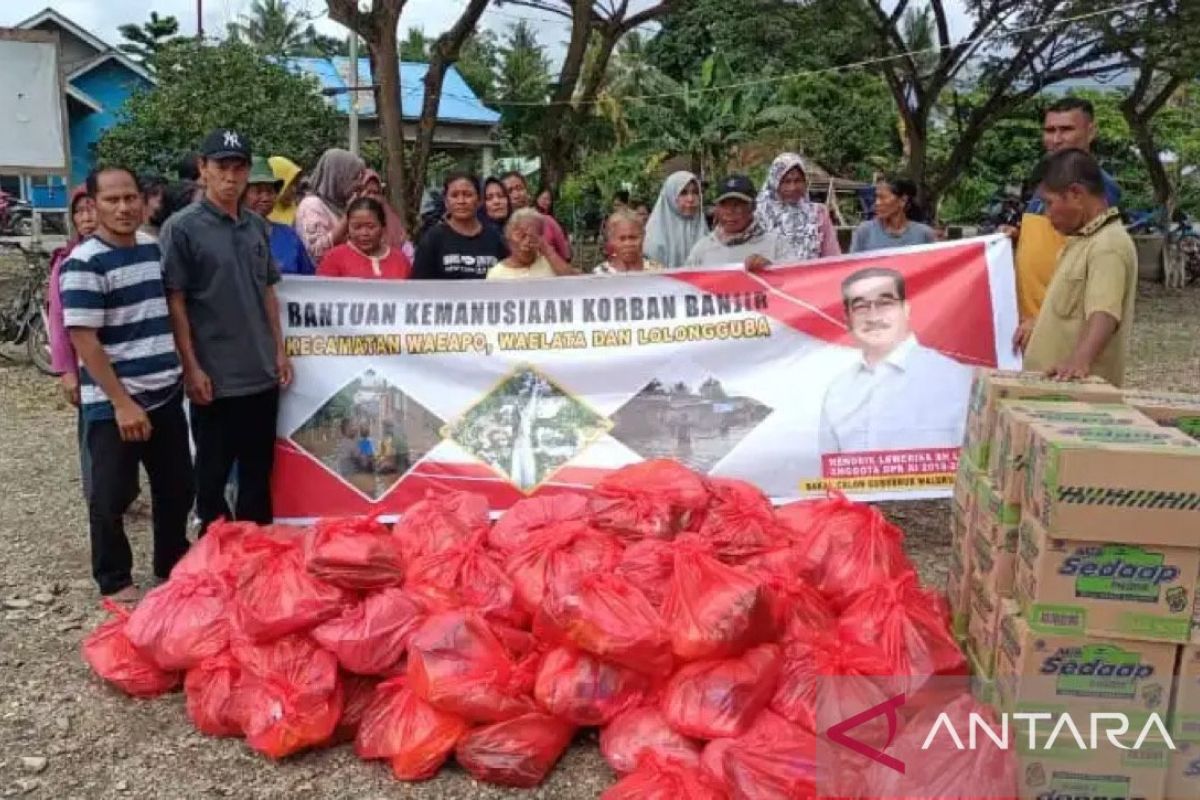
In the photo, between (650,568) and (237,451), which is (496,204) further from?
Answer: (650,568)

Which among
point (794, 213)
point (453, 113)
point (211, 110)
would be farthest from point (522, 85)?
Answer: point (794, 213)

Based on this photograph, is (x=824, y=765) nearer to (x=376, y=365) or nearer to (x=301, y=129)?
(x=376, y=365)

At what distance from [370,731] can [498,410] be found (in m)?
1.79

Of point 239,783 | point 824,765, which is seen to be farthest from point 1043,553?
point 239,783

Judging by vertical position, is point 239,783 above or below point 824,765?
below

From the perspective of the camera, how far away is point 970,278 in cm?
471

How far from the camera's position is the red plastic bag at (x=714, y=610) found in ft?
9.32

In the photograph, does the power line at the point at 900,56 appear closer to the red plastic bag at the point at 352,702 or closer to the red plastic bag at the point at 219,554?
the red plastic bag at the point at 219,554

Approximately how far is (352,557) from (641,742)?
3.48 feet

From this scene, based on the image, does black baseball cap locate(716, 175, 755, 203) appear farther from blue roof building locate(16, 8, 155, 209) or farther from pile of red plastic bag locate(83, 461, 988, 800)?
blue roof building locate(16, 8, 155, 209)

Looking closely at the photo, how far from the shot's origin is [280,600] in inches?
127

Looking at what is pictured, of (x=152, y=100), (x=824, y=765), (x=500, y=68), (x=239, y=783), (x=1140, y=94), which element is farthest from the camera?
(x=500, y=68)

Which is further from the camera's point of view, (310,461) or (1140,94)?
(1140,94)

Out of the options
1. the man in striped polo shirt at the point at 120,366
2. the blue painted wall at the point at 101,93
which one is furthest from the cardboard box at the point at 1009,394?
the blue painted wall at the point at 101,93
